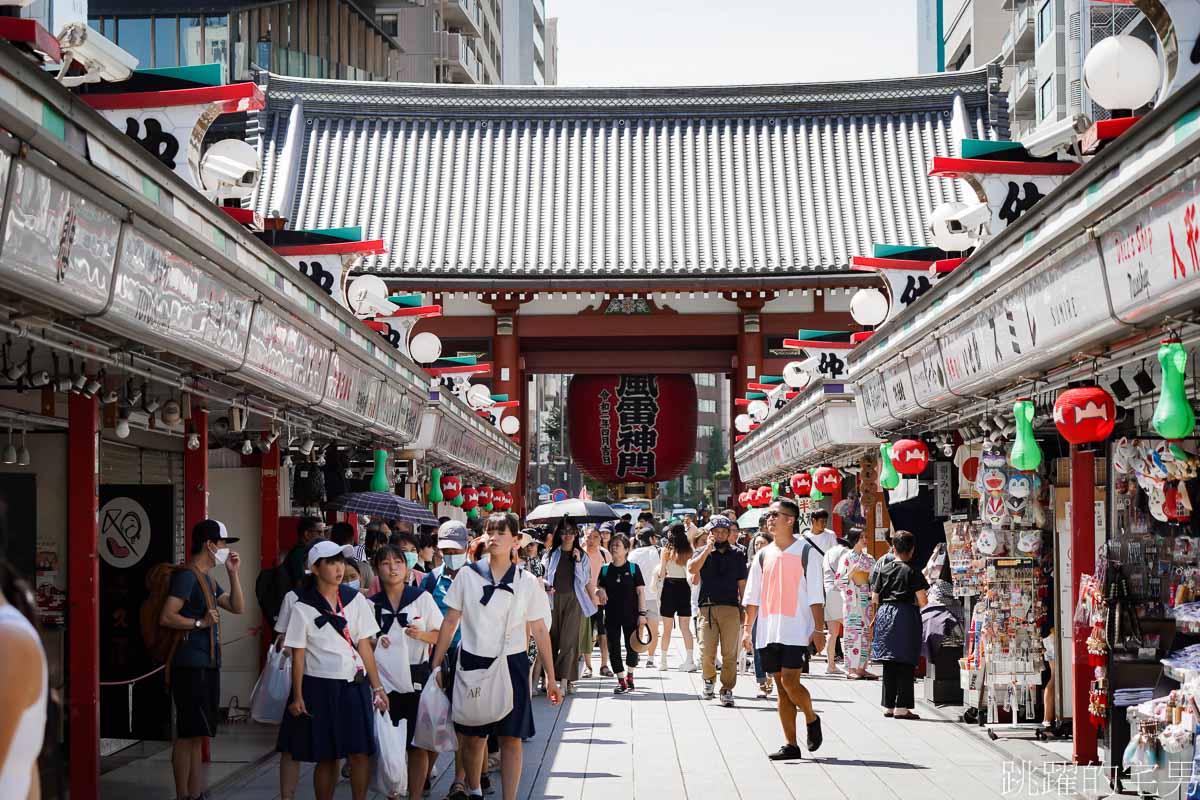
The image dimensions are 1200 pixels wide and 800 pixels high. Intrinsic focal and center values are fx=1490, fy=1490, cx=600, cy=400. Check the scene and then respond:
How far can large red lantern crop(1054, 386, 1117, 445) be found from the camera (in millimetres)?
7816

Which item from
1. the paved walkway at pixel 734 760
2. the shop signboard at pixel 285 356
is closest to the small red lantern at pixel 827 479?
the paved walkway at pixel 734 760

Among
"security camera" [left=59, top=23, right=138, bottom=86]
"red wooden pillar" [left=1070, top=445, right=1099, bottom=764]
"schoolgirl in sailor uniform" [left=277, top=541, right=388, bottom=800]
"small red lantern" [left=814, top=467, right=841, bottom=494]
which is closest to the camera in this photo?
"security camera" [left=59, top=23, right=138, bottom=86]

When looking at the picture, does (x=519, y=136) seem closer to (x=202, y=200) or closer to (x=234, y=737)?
(x=234, y=737)

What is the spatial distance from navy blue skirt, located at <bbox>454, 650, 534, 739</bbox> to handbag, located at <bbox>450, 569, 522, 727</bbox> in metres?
0.03

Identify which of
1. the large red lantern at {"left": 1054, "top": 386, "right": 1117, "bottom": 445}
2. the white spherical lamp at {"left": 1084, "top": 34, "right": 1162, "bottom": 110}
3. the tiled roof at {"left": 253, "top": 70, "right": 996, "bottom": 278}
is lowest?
the large red lantern at {"left": 1054, "top": 386, "right": 1117, "bottom": 445}

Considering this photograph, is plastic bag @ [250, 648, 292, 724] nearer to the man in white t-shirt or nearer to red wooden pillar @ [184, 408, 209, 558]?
red wooden pillar @ [184, 408, 209, 558]

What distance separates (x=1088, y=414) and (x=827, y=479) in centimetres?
1066

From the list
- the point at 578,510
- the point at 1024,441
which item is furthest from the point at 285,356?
the point at 578,510

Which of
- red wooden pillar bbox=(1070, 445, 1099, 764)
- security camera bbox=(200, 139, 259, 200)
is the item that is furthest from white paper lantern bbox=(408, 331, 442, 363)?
red wooden pillar bbox=(1070, 445, 1099, 764)

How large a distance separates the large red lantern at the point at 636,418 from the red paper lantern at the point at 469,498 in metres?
8.68

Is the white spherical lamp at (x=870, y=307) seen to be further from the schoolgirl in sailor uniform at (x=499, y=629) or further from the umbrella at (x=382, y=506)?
the schoolgirl in sailor uniform at (x=499, y=629)

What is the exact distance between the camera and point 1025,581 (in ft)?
37.3

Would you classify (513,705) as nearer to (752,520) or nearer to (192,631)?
(192,631)

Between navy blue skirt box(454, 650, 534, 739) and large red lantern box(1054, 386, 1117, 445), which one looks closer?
large red lantern box(1054, 386, 1117, 445)
